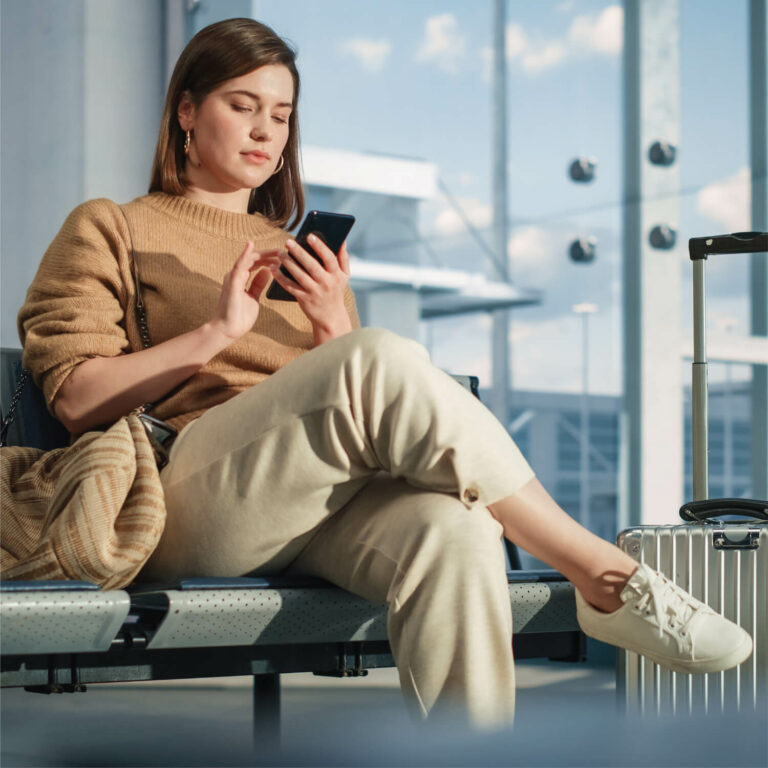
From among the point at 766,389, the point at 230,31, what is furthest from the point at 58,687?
the point at 766,389

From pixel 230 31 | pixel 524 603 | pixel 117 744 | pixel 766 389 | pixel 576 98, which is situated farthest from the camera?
pixel 576 98

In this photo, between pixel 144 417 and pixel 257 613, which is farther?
pixel 144 417

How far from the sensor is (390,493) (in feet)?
3.96

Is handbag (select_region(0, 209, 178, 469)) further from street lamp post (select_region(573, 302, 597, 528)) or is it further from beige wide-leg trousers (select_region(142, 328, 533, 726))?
street lamp post (select_region(573, 302, 597, 528))

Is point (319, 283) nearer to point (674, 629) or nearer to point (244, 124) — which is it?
point (244, 124)

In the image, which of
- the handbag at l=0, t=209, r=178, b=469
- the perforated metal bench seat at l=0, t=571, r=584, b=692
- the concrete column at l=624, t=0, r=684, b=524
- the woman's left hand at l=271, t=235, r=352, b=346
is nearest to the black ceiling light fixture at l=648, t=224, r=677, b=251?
the concrete column at l=624, t=0, r=684, b=524

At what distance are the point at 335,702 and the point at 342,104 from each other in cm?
185

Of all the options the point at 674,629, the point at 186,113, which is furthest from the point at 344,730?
the point at 186,113

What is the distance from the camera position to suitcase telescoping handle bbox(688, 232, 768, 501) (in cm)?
165

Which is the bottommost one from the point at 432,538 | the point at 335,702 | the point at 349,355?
the point at 335,702

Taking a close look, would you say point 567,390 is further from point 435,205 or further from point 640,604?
point 640,604

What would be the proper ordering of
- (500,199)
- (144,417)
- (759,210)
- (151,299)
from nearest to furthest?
(144,417), (151,299), (759,210), (500,199)

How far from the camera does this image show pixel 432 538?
1121mm

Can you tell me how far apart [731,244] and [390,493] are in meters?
0.79
